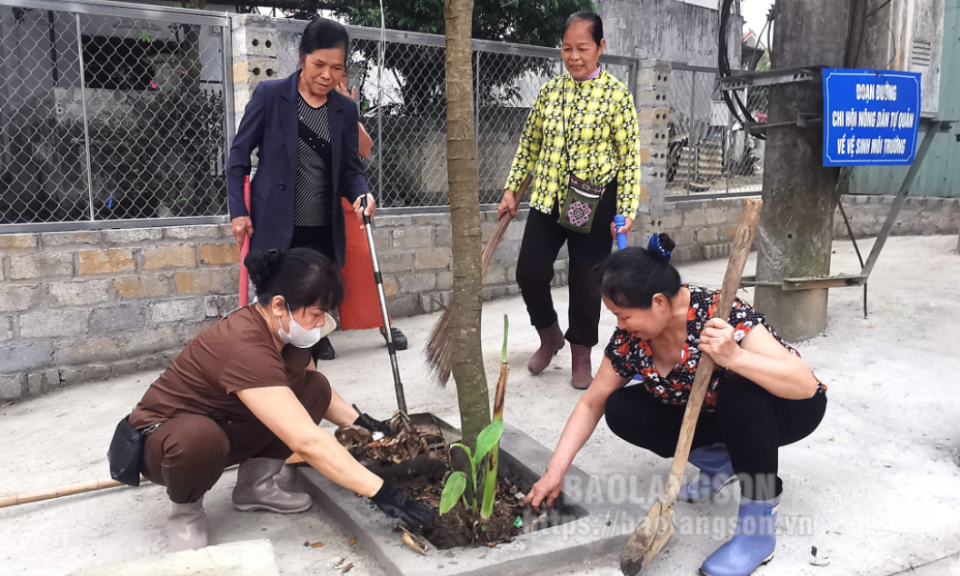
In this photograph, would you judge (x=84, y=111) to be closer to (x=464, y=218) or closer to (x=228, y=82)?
(x=228, y=82)

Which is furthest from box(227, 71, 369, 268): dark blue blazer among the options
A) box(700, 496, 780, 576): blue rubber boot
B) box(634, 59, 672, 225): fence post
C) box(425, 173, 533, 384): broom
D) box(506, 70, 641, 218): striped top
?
box(634, 59, 672, 225): fence post

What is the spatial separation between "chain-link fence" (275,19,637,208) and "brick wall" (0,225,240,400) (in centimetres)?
143

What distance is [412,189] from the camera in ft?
19.2

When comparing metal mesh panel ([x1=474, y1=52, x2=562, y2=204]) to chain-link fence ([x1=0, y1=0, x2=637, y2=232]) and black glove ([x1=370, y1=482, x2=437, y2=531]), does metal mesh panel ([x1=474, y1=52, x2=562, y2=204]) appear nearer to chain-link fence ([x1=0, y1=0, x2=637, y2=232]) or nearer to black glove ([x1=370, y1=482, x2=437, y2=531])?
chain-link fence ([x1=0, y1=0, x2=637, y2=232])

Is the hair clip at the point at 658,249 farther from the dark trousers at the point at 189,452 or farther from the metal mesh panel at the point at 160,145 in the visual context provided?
the metal mesh panel at the point at 160,145

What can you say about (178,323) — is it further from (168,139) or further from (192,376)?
(192,376)

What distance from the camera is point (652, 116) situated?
675 cm

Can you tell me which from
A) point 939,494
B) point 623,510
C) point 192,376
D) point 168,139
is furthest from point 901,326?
point 168,139

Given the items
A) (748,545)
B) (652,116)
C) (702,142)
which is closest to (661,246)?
(748,545)

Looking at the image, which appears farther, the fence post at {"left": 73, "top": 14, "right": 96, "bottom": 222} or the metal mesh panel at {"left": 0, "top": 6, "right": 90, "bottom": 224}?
the metal mesh panel at {"left": 0, "top": 6, "right": 90, "bottom": 224}

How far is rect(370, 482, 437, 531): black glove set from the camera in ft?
7.62

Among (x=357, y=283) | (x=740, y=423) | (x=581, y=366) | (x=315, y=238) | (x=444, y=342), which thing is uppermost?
(x=315, y=238)

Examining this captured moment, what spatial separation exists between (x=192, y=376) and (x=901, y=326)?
4469mm

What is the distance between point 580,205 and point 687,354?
155 cm
